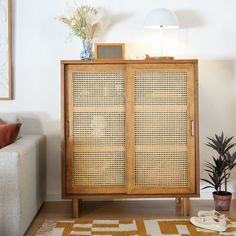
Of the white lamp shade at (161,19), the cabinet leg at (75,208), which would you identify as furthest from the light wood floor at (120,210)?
the white lamp shade at (161,19)

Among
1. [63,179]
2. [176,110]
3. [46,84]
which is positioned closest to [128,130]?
[176,110]

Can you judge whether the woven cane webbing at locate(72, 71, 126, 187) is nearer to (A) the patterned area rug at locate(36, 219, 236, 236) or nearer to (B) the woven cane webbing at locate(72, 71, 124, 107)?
(B) the woven cane webbing at locate(72, 71, 124, 107)

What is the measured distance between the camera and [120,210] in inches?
141

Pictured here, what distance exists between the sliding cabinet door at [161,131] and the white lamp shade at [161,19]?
1.47 ft

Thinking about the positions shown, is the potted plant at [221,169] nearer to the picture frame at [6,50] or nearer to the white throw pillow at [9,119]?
the white throw pillow at [9,119]

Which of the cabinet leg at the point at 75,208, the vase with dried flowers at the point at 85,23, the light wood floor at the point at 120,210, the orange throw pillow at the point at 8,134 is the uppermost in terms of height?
the vase with dried flowers at the point at 85,23

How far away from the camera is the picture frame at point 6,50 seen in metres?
3.80

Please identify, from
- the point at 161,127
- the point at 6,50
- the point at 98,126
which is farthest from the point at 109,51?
the point at 6,50

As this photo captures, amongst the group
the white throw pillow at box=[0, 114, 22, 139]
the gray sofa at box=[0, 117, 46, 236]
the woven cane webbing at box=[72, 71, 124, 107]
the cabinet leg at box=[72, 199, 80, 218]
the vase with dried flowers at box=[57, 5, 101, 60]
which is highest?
the vase with dried flowers at box=[57, 5, 101, 60]

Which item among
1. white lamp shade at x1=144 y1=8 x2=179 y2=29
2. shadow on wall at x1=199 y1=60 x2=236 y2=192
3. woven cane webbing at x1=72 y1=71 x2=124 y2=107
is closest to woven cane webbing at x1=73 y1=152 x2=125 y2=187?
woven cane webbing at x1=72 y1=71 x2=124 y2=107

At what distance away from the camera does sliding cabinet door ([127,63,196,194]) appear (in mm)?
3359

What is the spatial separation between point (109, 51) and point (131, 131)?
0.72 meters

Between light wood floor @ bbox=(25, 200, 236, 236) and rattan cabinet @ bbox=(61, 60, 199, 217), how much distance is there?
0.17m

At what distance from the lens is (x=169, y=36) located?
388cm
